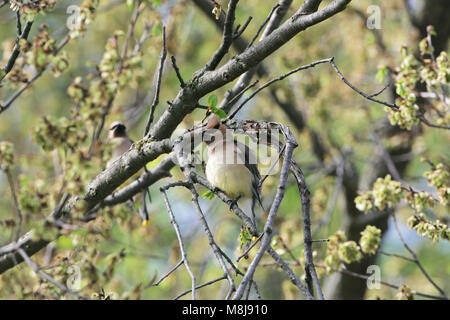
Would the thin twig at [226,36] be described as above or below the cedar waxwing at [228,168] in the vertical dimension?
above

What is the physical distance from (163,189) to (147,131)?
1.10m

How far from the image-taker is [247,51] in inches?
158

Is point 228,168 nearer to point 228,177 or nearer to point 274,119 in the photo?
point 228,177

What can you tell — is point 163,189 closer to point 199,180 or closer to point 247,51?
point 199,180

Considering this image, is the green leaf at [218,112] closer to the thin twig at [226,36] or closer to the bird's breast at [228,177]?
the thin twig at [226,36]

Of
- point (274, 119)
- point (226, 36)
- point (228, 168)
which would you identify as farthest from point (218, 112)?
point (274, 119)

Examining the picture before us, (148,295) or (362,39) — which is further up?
(362,39)

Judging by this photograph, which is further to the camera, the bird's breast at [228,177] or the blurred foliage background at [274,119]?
the blurred foliage background at [274,119]

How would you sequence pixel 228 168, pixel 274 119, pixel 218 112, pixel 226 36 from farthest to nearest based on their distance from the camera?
pixel 274 119 → pixel 228 168 → pixel 226 36 → pixel 218 112

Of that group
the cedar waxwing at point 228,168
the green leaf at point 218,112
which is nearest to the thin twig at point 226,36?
the green leaf at point 218,112

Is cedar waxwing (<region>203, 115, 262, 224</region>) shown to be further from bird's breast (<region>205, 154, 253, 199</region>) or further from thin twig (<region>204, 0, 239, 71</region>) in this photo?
thin twig (<region>204, 0, 239, 71</region>)

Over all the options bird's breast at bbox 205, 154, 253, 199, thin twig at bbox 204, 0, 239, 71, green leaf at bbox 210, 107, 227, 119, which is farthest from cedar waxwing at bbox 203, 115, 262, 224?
green leaf at bbox 210, 107, 227, 119

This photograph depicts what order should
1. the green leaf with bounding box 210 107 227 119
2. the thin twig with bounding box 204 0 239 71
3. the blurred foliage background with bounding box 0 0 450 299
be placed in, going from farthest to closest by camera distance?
the blurred foliage background with bounding box 0 0 450 299 → the thin twig with bounding box 204 0 239 71 → the green leaf with bounding box 210 107 227 119
